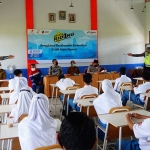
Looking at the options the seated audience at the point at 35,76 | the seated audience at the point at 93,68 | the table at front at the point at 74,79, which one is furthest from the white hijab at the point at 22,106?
the seated audience at the point at 93,68

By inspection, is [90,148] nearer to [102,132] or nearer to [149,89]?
[102,132]

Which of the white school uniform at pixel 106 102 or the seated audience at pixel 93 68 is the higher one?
the seated audience at pixel 93 68

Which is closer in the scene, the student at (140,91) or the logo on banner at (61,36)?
the student at (140,91)

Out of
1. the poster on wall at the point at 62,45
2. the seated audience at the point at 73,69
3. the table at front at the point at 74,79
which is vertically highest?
the poster on wall at the point at 62,45

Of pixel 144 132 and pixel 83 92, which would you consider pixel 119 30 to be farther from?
pixel 144 132

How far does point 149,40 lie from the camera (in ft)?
34.7

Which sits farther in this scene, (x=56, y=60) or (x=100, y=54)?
(x=100, y=54)

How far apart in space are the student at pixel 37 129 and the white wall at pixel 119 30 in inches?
318

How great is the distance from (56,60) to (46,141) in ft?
22.3

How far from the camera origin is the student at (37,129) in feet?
6.50

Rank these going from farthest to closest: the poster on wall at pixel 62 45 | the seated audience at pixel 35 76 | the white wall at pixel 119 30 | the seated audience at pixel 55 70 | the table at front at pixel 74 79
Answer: the white wall at pixel 119 30
the poster on wall at pixel 62 45
the seated audience at pixel 55 70
the seated audience at pixel 35 76
the table at front at pixel 74 79

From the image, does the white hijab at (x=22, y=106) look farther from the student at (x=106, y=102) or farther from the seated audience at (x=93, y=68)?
the seated audience at (x=93, y=68)

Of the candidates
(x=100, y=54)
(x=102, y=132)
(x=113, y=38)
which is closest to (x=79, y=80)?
(x=100, y=54)

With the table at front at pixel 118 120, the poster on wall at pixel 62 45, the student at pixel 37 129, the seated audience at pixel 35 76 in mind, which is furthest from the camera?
the poster on wall at pixel 62 45
